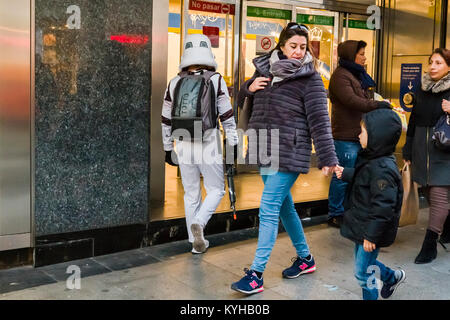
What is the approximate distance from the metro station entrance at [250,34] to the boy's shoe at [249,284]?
8.45ft

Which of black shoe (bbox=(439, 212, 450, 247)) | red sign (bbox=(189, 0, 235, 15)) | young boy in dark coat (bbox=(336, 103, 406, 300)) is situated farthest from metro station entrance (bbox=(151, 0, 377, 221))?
young boy in dark coat (bbox=(336, 103, 406, 300))

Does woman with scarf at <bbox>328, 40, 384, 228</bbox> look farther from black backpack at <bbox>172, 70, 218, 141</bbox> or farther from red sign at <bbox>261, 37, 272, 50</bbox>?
red sign at <bbox>261, 37, 272, 50</bbox>

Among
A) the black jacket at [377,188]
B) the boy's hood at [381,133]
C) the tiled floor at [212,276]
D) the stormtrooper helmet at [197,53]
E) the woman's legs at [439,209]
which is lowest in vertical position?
the tiled floor at [212,276]

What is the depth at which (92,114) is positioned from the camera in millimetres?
4980

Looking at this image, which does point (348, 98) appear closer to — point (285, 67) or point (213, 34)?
point (285, 67)

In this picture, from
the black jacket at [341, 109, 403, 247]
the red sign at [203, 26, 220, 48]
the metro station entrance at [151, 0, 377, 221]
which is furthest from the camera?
the red sign at [203, 26, 220, 48]

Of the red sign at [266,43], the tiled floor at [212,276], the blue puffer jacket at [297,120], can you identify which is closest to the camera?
the blue puffer jacket at [297,120]

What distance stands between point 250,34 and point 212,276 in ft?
15.0

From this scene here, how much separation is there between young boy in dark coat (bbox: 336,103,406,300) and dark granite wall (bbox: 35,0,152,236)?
2062mm

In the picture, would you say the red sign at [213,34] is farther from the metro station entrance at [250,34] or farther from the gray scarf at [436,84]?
the gray scarf at [436,84]

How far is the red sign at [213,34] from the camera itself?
7.94 metres

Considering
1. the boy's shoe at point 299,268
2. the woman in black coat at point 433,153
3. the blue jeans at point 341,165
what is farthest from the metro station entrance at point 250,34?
the boy's shoe at point 299,268

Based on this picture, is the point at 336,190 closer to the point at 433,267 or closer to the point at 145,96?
the point at 433,267

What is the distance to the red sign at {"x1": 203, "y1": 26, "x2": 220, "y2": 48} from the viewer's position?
313 inches
